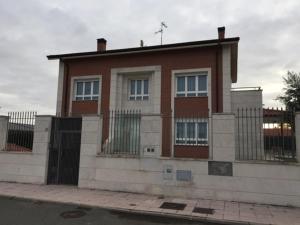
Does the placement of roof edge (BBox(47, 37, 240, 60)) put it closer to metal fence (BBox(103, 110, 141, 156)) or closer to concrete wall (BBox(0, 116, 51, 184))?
metal fence (BBox(103, 110, 141, 156))

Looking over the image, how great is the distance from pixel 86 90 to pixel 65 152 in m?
7.17

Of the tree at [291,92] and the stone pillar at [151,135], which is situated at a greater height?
the tree at [291,92]

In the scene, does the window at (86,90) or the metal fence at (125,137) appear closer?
the metal fence at (125,137)

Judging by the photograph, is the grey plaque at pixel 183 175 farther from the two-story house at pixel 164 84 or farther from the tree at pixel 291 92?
the tree at pixel 291 92

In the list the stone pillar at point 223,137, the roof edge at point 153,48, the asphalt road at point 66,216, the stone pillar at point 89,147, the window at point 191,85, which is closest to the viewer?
the asphalt road at point 66,216

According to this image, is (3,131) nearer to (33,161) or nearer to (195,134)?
(33,161)

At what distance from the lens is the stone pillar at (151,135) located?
1041 centimetres

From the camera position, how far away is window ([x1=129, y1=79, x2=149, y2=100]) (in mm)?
17489

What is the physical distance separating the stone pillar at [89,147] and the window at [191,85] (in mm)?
6499

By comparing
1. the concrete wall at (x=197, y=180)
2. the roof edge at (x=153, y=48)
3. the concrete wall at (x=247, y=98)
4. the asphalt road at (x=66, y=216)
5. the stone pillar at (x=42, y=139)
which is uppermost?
the roof edge at (x=153, y=48)

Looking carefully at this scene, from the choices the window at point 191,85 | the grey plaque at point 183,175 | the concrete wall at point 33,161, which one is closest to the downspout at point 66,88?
the concrete wall at point 33,161

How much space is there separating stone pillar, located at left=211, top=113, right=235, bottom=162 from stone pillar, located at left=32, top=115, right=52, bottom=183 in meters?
6.76

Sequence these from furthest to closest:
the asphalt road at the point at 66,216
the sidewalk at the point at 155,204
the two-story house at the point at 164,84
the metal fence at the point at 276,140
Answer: the two-story house at the point at 164,84, the metal fence at the point at 276,140, the sidewalk at the point at 155,204, the asphalt road at the point at 66,216

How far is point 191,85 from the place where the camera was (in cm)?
1627
